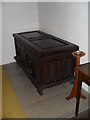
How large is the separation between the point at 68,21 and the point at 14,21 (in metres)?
1.27

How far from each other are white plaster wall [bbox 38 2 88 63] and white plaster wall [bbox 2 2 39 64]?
28cm

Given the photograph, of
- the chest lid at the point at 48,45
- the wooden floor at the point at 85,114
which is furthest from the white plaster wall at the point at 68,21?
the wooden floor at the point at 85,114

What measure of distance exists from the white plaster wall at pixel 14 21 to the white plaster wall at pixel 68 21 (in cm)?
28

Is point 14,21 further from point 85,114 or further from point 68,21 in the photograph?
point 85,114

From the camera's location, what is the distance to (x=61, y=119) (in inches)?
69.9

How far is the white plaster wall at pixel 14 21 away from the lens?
3.05 m

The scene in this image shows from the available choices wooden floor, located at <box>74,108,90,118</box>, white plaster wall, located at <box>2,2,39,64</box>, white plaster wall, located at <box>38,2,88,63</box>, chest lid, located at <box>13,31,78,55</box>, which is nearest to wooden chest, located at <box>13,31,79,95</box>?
chest lid, located at <box>13,31,78,55</box>

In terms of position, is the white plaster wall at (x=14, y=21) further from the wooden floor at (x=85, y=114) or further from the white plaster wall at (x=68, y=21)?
the wooden floor at (x=85, y=114)

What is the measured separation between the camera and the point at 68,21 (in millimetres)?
2336

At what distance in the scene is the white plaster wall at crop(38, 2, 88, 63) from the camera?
6.70 feet

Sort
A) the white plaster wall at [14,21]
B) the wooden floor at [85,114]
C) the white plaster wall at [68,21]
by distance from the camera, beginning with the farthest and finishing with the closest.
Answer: the white plaster wall at [14,21] < the white plaster wall at [68,21] < the wooden floor at [85,114]

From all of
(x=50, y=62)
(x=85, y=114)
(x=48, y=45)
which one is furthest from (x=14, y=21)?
(x=85, y=114)

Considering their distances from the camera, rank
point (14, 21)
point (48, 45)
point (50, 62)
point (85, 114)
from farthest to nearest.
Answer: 1. point (14, 21)
2. point (48, 45)
3. point (50, 62)
4. point (85, 114)

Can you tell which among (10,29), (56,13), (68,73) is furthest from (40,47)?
(10,29)
